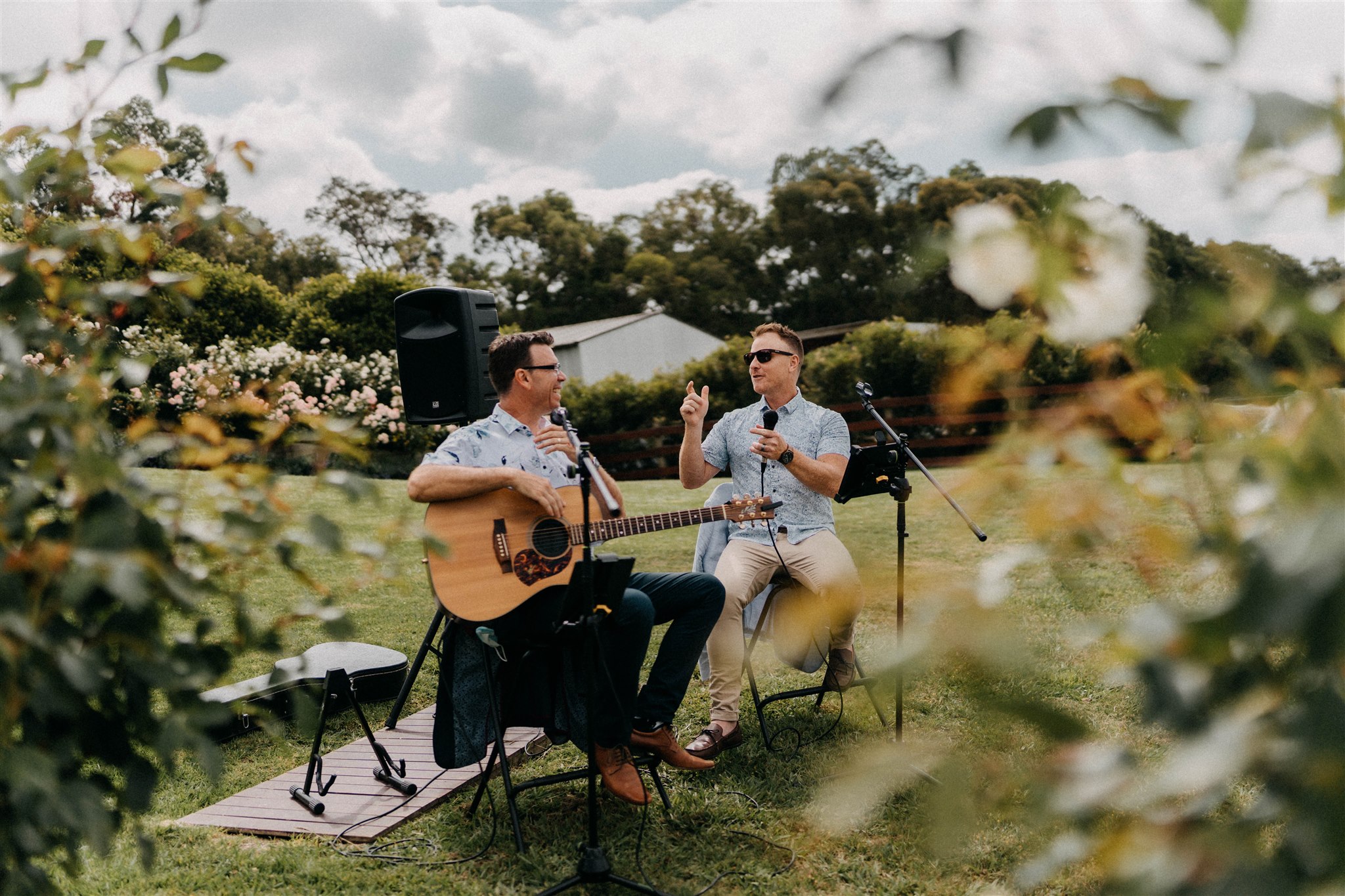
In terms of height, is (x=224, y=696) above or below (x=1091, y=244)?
below

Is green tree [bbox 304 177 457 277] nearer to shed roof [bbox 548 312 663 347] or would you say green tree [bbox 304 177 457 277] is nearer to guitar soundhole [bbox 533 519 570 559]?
shed roof [bbox 548 312 663 347]

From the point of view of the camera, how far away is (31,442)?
975 mm

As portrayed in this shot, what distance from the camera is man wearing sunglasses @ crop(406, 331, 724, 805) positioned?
316 cm

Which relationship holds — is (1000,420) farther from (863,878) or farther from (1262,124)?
(863,878)

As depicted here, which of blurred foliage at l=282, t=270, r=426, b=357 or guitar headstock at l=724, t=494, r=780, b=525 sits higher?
blurred foliage at l=282, t=270, r=426, b=357

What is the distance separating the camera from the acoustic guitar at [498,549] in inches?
124

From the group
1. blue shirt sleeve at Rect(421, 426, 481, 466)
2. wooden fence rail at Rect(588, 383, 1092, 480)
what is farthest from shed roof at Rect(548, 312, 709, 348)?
blue shirt sleeve at Rect(421, 426, 481, 466)

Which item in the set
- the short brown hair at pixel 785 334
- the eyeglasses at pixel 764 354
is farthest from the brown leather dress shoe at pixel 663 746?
the short brown hair at pixel 785 334

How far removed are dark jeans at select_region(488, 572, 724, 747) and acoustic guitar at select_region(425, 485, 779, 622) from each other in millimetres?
66

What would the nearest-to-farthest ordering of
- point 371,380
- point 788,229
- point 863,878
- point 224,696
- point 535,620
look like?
1. point 863,878
2. point 535,620
3. point 224,696
4. point 371,380
5. point 788,229

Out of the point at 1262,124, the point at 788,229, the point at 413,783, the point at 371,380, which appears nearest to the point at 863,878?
the point at 413,783

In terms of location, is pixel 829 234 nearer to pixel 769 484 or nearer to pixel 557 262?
pixel 557 262

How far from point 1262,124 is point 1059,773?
0.38 meters

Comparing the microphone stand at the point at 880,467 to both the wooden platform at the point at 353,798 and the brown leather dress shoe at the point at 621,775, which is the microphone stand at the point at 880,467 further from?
the wooden platform at the point at 353,798
